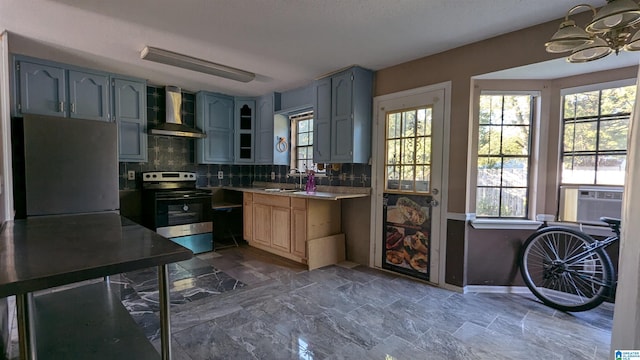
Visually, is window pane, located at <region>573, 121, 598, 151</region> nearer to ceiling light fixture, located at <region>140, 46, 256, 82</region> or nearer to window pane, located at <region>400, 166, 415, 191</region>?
window pane, located at <region>400, 166, 415, 191</region>

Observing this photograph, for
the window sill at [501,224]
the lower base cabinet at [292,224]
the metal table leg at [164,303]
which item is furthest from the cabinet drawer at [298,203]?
the metal table leg at [164,303]

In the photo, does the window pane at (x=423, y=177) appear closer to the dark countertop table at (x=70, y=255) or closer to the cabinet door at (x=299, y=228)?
the cabinet door at (x=299, y=228)

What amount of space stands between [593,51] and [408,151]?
1.74 m

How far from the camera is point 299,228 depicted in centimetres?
358

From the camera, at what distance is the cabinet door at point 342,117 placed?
3.41 meters

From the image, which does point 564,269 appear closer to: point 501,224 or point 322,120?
point 501,224

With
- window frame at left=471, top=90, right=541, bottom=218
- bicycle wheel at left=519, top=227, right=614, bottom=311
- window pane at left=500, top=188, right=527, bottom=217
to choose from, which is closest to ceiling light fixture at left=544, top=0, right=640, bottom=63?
window frame at left=471, top=90, right=541, bottom=218

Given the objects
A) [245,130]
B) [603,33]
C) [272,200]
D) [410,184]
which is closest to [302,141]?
[245,130]

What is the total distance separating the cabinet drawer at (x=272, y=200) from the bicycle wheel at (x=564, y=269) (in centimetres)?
254

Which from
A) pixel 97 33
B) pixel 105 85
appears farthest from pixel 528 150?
pixel 105 85

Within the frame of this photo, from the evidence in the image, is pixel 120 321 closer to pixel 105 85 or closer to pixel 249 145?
pixel 105 85

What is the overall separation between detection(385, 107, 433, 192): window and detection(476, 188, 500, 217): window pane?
0.50 metres

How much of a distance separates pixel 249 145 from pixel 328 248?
2.23 metres

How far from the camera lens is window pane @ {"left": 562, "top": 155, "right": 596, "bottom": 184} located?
2682mm
